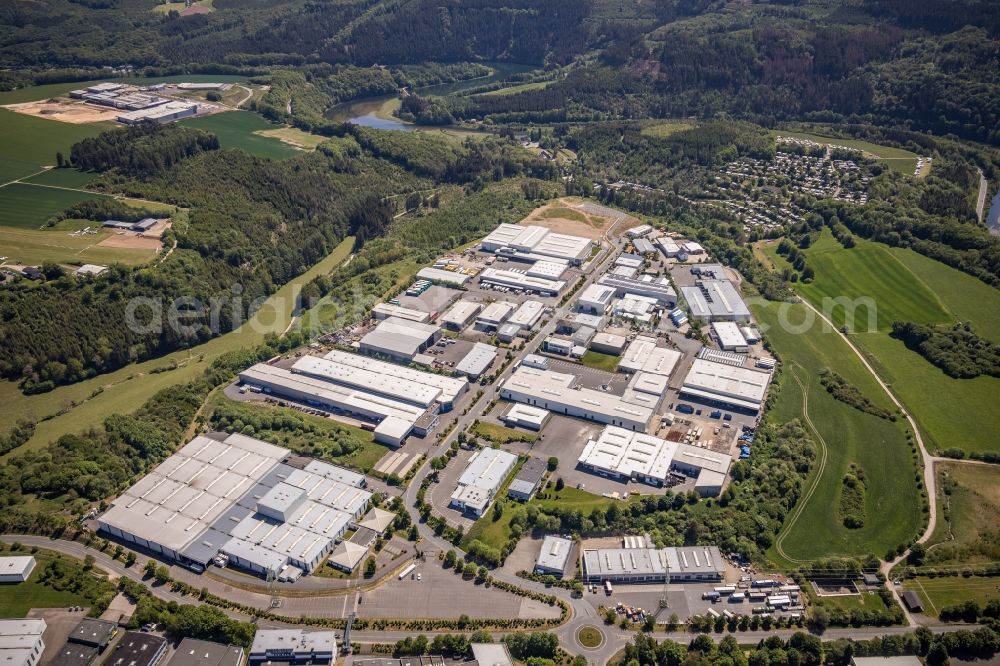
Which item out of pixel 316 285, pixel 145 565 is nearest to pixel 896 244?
pixel 316 285

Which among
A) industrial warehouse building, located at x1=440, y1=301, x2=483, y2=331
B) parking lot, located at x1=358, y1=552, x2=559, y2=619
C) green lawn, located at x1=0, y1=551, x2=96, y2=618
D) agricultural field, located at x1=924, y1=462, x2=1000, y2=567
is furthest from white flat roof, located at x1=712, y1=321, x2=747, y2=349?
green lawn, located at x1=0, y1=551, x2=96, y2=618

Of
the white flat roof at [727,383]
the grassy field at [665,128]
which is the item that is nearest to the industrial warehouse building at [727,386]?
the white flat roof at [727,383]

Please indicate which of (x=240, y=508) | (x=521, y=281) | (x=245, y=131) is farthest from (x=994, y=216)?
(x=245, y=131)

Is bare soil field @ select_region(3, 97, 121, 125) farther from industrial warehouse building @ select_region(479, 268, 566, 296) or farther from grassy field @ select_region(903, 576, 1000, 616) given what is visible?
grassy field @ select_region(903, 576, 1000, 616)

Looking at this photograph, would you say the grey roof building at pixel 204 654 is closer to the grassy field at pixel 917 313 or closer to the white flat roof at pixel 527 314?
the white flat roof at pixel 527 314

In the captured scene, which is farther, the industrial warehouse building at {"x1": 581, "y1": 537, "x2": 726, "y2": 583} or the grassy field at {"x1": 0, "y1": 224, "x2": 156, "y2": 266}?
the grassy field at {"x1": 0, "y1": 224, "x2": 156, "y2": 266}

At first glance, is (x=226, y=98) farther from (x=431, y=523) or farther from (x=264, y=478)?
(x=431, y=523)
